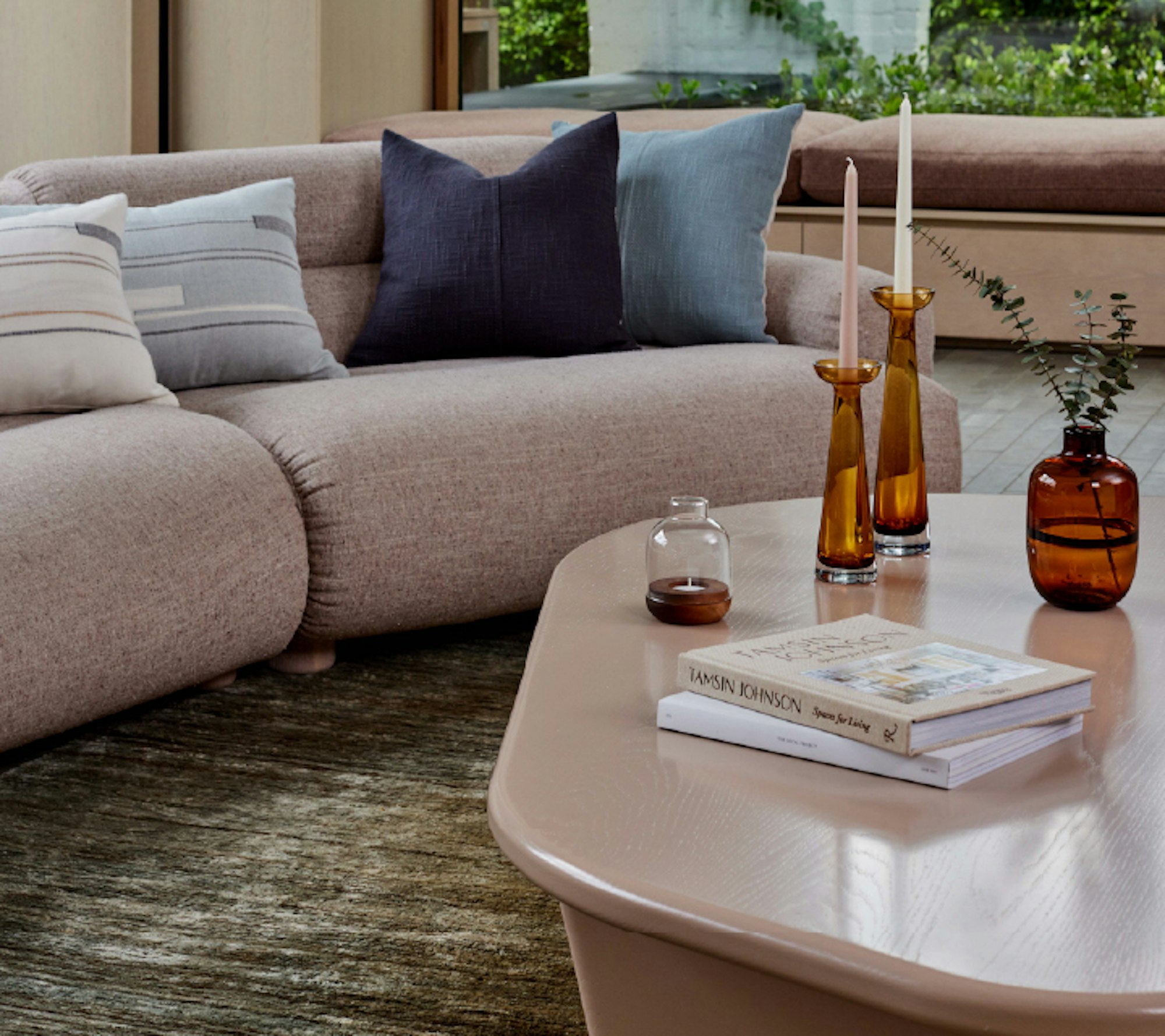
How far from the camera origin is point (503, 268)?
9.40ft

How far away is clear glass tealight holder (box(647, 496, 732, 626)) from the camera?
1470 mm

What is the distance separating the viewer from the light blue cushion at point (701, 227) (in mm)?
2949

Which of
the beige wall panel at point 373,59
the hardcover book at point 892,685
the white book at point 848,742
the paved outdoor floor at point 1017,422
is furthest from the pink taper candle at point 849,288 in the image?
the beige wall panel at point 373,59

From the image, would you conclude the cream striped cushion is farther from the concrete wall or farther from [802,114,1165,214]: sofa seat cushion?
the concrete wall

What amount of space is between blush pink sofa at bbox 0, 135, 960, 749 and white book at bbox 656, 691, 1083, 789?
1.01 metres

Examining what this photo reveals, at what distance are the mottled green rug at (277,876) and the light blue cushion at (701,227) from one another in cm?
97

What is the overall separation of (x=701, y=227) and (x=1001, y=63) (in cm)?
397

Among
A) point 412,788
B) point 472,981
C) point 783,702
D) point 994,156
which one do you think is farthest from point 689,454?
point 994,156

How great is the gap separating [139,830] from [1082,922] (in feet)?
4.03

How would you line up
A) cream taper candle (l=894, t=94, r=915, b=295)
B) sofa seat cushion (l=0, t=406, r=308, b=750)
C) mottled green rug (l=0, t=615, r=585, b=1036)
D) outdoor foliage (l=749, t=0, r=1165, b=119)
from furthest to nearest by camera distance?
1. outdoor foliage (l=749, t=0, r=1165, b=119)
2. sofa seat cushion (l=0, t=406, r=308, b=750)
3. cream taper candle (l=894, t=94, r=915, b=295)
4. mottled green rug (l=0, t=615, r=585, b=1036)

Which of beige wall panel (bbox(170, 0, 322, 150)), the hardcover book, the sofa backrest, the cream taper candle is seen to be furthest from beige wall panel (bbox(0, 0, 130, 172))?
the hardcover book

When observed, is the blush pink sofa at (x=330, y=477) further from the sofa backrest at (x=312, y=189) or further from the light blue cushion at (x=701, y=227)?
the light blue cushion at (x=701, y=227)

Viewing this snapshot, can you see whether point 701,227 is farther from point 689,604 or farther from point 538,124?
point 538,124

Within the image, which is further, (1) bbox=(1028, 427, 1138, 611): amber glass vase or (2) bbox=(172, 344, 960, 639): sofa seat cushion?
(2) bbox=(172, 344, 960, 639): sofa seat cushion
